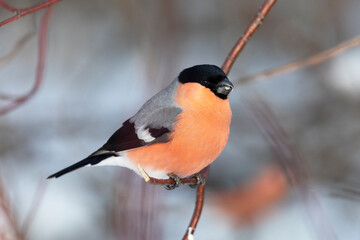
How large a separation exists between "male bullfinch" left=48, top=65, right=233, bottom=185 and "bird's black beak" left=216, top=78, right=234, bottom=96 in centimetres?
3

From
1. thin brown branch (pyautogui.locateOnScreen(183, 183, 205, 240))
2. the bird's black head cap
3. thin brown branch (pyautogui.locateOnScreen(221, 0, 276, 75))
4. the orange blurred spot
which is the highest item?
the orange blurred spot

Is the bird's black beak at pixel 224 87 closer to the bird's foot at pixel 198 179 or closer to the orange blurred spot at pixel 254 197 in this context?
the bird's foot at pixel 198 179

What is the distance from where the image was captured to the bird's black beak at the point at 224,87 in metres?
1.25

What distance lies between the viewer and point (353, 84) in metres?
3.86

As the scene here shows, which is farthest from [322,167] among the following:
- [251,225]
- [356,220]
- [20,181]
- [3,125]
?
[3,125]

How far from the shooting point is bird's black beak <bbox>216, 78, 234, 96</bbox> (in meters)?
1.25

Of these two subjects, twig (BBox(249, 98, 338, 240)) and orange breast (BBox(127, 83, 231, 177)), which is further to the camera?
orange breast (BBox(127, 83, 231, 177))

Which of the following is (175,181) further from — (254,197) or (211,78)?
(254,197)

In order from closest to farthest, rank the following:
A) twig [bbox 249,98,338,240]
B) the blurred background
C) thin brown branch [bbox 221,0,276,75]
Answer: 1. twig [bbox 249,98,338,240]
2. thin brown branch [bbox 221,0,276,75]
3. the blurred background

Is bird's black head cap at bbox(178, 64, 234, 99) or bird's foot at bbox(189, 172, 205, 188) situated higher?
bird's black head cap at bbox(178, 64, 234, 99)

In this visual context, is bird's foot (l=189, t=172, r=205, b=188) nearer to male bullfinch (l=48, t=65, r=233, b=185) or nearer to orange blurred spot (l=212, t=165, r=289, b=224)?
male bullfinch (l=48, t=65, r=233, b=185)

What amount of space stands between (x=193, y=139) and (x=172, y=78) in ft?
4.81

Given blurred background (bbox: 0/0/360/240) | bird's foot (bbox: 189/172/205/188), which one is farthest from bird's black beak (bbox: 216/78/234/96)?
blurred background (bbox: 0/0/360/240)

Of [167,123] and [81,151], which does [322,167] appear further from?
[167,123]
